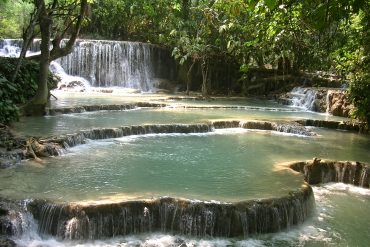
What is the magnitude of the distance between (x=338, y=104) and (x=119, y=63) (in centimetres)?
1257

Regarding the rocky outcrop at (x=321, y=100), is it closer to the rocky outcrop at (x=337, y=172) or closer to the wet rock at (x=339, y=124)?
the wet rock at (x=339, y=124)

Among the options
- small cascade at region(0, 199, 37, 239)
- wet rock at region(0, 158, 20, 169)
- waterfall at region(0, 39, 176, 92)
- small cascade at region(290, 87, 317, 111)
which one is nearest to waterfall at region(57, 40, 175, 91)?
waterfall at region(0, 39, 176, 92)

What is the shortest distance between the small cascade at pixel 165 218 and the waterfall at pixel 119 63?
18.7 meters

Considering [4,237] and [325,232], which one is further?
[325,232]

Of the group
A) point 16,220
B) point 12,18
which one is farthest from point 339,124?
point 12,18

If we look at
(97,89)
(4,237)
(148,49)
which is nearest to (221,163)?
(4,237)

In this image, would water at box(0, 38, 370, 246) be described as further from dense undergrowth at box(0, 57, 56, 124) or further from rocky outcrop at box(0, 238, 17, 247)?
dense undergrowth at box(0, 57, 56, 124)

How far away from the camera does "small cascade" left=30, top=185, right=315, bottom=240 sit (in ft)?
19.8

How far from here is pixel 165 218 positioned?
631 centimetres

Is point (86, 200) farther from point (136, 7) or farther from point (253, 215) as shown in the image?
point (136, 7)

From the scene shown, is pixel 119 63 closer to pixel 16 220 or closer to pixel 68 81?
pixel 68 81

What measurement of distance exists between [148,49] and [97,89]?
15.9 ft

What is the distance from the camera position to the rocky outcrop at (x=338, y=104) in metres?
16.7

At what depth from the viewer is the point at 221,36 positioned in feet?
70.7
